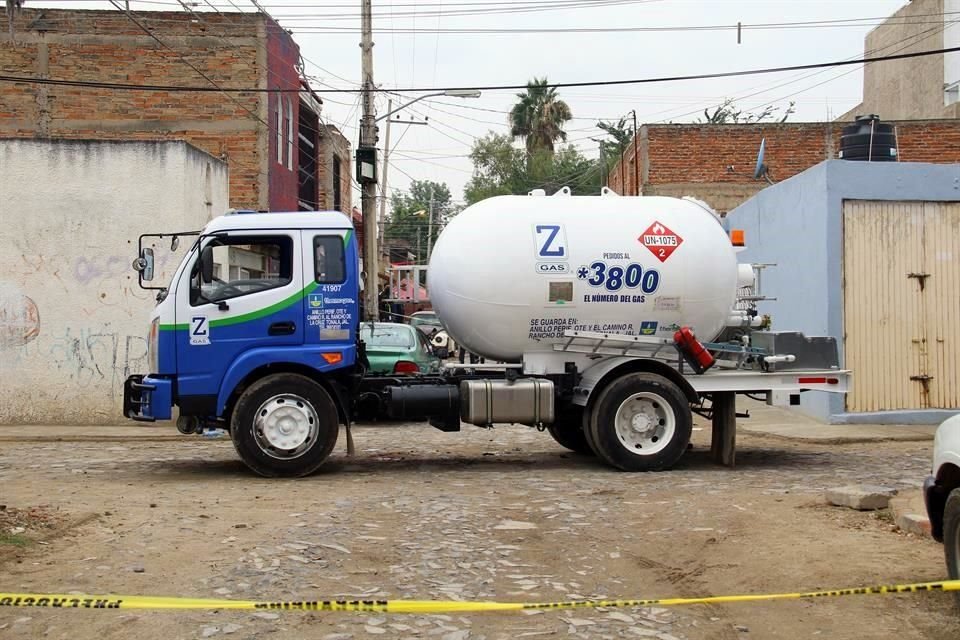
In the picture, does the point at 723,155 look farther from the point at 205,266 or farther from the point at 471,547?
the point at 471,547

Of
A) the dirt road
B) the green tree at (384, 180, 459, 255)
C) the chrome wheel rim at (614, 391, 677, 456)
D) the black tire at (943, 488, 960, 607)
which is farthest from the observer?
the green tree at (384, 180, 459, 255)

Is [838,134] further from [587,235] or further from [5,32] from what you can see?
[5,32]

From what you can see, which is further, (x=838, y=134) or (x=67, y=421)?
(x=838, y=134)

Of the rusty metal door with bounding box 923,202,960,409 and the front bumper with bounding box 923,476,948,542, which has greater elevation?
the rusty metal door with bounding box 923,202,960,409

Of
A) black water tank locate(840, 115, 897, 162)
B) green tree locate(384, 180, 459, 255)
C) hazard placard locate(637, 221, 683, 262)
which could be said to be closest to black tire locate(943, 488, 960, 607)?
hazard placard locate(637, 221, 683, 262)

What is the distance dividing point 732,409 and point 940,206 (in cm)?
640

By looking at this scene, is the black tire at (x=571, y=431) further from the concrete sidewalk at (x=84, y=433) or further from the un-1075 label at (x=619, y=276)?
the concrete sidewalk at (x=84, y=433)

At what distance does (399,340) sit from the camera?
56.4 feet

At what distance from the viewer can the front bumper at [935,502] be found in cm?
595

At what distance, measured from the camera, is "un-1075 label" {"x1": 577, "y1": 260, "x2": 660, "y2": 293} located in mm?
11562

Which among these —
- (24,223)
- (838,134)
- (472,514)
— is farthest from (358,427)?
(838,134)

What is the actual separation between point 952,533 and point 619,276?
6.28 m

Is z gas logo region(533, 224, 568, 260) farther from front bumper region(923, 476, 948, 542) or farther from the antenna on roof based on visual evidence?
the antenna on roof

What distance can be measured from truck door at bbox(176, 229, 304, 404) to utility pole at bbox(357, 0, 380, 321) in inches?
369
